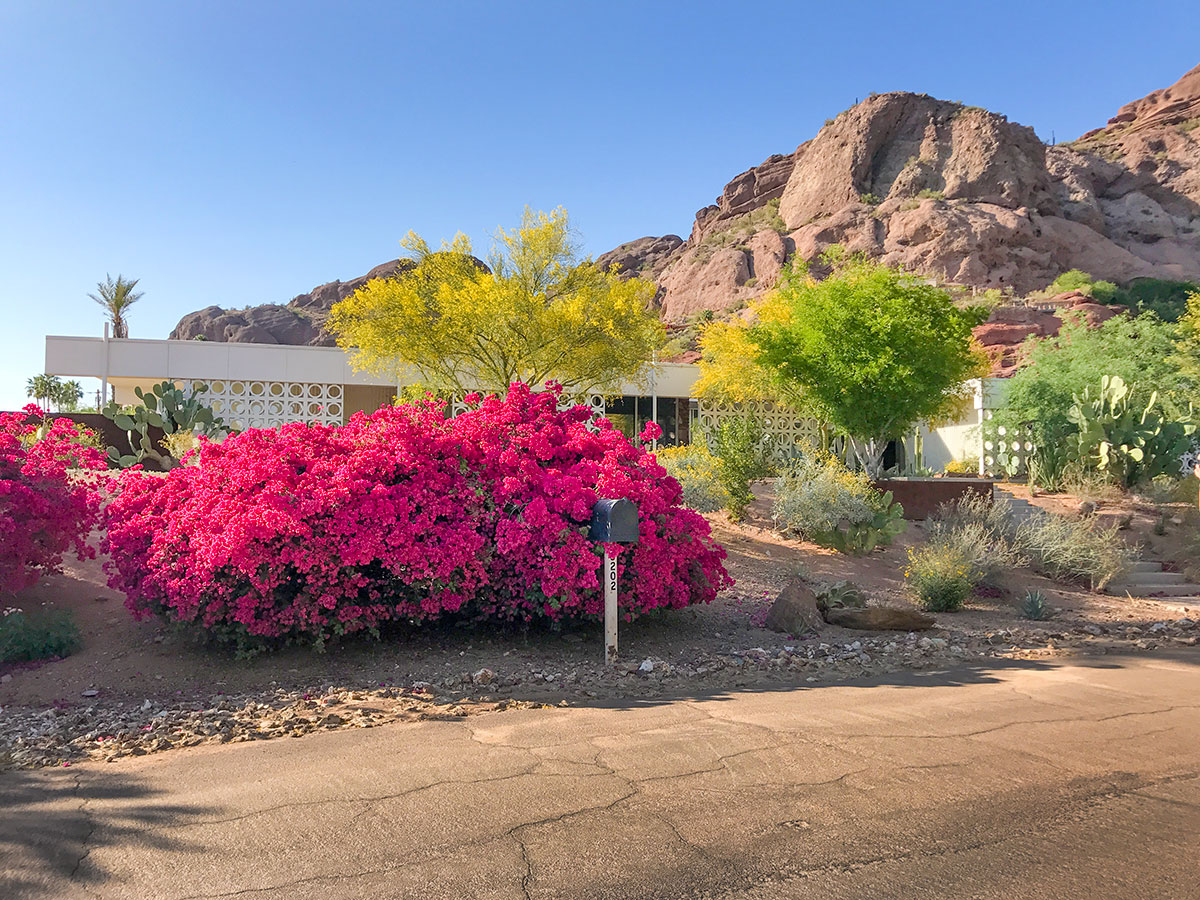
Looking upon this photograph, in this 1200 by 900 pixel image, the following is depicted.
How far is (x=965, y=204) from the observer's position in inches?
2729

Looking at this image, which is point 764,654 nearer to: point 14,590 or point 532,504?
point 532,504

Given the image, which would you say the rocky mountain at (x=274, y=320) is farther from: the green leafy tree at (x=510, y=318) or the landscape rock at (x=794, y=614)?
the landscape rock at (x=794, y=614)

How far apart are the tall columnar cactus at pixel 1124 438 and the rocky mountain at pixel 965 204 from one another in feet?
151

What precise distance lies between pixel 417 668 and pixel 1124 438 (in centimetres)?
1652

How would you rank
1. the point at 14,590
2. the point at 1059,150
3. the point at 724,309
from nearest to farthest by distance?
the point at 14,590
the point at 724,309
the point at 1059,150

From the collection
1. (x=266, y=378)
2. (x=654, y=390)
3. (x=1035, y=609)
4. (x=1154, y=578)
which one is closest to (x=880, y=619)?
(x=1035, y=609)

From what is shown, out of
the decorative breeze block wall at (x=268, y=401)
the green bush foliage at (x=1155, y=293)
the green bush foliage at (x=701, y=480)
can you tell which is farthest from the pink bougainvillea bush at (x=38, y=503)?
the green bush foliage at (x=1155, y=293)

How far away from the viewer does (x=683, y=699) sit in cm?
638

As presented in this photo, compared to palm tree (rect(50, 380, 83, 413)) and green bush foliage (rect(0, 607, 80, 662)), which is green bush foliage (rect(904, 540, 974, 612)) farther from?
palm tree (rect(50, 380, 83, 413))

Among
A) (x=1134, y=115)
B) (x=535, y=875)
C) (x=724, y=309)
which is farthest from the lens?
(x=1134, y=115)

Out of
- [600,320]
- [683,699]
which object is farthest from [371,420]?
[600,320]

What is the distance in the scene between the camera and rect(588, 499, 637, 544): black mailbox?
718cm

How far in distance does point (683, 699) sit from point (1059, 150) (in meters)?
93.4

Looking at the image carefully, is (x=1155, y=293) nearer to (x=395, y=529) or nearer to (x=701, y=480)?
(x=701, y=480)
